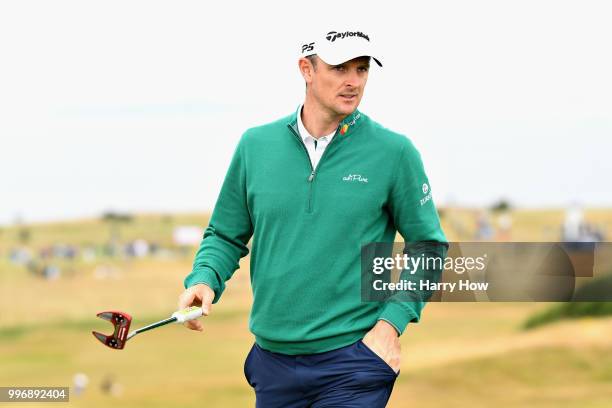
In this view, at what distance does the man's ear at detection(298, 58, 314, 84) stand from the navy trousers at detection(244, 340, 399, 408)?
1.56m

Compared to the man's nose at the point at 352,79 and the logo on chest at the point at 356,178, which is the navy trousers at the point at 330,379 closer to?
the logo on chest at the point at 356,178

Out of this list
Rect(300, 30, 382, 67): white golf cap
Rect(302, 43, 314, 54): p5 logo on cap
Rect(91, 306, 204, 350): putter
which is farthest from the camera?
Rect(302, 43, 314, 54): p5 logo on cap

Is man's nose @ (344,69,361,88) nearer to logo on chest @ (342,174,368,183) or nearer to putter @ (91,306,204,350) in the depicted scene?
logo on chest @ (342,174,368,183)

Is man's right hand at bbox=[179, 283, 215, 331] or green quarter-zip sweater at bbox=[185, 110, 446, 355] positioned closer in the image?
green quarter-zip sweater at bbox=[185, 110, 446, 355]

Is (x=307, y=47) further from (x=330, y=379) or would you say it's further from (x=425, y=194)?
(x=330, y=379)

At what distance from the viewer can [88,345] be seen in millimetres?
24453

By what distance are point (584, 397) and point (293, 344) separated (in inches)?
466

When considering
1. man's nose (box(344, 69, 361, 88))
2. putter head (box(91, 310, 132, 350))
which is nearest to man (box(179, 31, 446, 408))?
man's nose (box(344, 69, 361, 88))

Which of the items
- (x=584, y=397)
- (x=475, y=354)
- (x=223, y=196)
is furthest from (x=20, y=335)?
(x=223, y=196)

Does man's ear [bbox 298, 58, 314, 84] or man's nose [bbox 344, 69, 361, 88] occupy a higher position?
man's ear [bbox 298, 58, 314, 84]

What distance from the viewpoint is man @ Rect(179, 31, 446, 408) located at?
573 cm

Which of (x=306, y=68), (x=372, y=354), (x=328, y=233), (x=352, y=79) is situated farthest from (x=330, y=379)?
(x=306, y=68)

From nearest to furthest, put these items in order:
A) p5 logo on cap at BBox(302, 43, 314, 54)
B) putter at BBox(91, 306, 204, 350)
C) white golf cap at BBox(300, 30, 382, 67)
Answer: white golf cap at BBox(300, 30, 382, 67) < putter at BBox(91, 306, 204, 350) < p5 logo on cap at BBox(302, 43, 314, 54)

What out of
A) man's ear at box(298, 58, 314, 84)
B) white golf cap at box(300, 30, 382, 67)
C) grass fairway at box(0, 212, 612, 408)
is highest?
white golf cap at box(300, 30, 382, 67)
